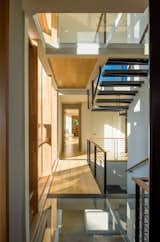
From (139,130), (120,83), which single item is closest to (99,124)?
(139,130)

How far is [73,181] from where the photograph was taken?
548 centimetres

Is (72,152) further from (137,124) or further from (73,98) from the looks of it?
(137,124)

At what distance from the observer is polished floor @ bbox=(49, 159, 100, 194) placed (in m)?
4.72

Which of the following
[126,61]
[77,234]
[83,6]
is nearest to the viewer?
[83,6]

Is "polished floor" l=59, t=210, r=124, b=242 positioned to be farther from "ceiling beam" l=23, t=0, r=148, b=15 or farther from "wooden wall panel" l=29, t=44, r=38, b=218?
"ceiling beam" l=23, t=0, r=148, b=15

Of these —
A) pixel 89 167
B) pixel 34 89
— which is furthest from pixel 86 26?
pixel 89 167

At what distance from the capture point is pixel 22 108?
2232 millimetres

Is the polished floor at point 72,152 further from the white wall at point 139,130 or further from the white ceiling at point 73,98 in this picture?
the white wall at point 139,130

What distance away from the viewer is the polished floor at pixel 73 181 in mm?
4719
